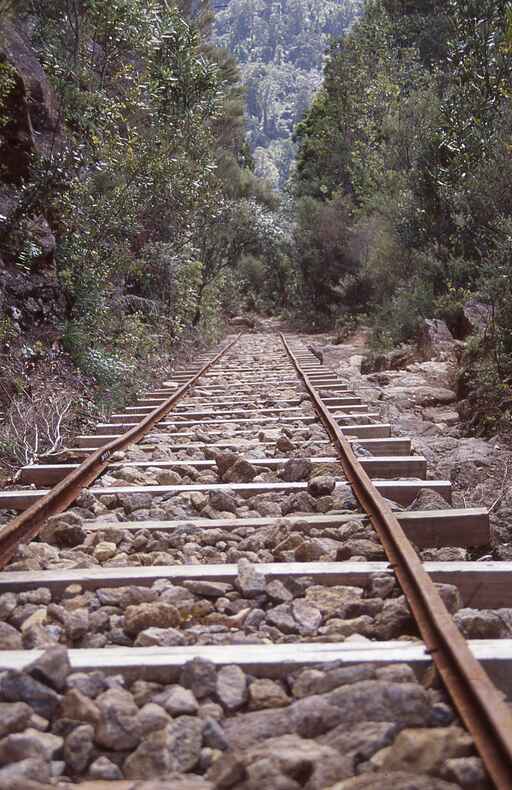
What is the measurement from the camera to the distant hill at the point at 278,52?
149000 millimetres

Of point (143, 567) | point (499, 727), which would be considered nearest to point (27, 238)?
point (143, 567)

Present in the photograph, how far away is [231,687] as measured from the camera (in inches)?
70.4

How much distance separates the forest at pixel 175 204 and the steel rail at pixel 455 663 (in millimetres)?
3621

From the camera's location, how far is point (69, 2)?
9133 mm

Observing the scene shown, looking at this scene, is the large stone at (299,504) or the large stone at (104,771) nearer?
the large stone at (104,771)

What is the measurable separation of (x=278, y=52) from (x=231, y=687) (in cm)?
19615

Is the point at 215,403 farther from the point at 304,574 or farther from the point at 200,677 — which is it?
the point at 200,677

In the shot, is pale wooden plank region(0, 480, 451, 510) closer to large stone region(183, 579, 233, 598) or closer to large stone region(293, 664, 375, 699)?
large stone region(183, 579, 233, 598)

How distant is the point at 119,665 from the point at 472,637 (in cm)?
104

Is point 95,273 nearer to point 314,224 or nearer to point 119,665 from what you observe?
point 119,665

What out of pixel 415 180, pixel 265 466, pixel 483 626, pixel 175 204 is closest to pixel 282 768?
pixel 483 626

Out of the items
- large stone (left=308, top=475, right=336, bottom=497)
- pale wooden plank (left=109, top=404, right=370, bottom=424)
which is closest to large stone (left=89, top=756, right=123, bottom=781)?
large stone (left=308, top=475, right=336, bottom=497)

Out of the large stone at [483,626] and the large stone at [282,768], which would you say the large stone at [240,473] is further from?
the large stone at [282,768]

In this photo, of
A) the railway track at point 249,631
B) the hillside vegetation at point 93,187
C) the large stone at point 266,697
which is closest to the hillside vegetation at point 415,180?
the railway track at point 249,631
